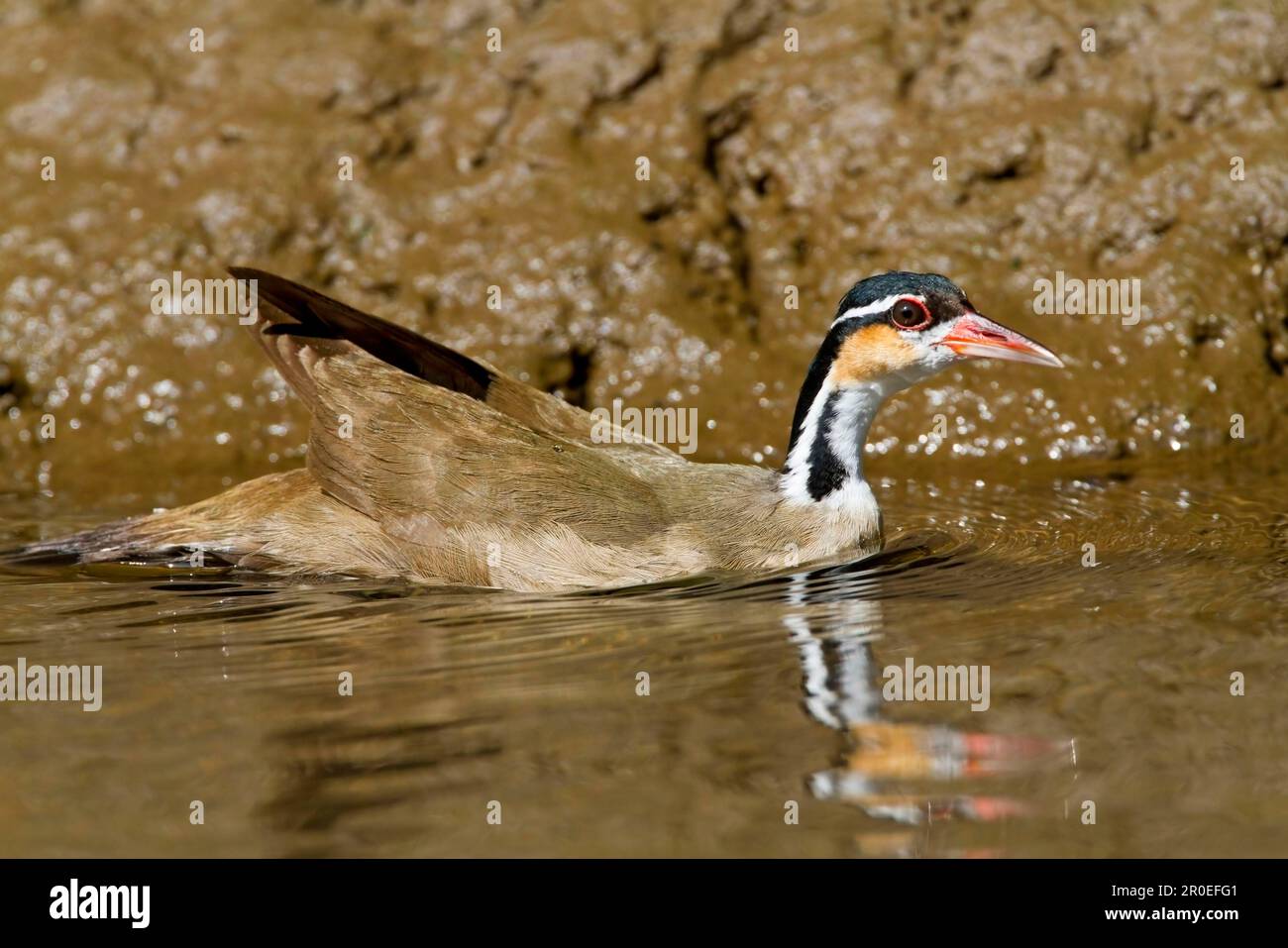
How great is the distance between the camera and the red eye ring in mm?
6762

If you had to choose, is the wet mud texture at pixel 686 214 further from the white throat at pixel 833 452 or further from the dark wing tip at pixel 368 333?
the dark wing tip at pixel 368 333

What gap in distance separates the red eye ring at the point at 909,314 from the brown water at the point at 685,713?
0.91 metres

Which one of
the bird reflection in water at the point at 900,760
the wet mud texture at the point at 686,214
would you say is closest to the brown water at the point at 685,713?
the bird reflection in water at the point at 900,760

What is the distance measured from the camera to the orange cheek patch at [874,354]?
6.82 m

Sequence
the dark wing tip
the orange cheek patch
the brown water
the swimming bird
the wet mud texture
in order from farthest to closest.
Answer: the wet mud texture, the orange cheek patch, the dark wing tip, the swimming bird, the brown water

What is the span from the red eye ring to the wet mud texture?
189 centimetres

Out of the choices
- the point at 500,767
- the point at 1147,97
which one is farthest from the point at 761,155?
the point at 500,767

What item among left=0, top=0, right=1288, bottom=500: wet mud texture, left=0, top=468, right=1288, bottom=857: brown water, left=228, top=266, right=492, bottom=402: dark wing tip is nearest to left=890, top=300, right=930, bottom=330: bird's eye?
left=0, top=468, right=1288, bottom=857: brown water

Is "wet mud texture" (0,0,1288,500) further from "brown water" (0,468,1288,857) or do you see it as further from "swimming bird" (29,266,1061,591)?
"brown water" (0,468,1288,857)

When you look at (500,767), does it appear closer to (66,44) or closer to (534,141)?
(534,141)

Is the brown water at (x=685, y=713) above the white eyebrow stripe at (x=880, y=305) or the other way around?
the other way around

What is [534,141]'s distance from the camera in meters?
9.43

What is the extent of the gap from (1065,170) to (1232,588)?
3.53m

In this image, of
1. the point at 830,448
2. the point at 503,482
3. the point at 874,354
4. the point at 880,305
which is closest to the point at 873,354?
the point at 874,354
